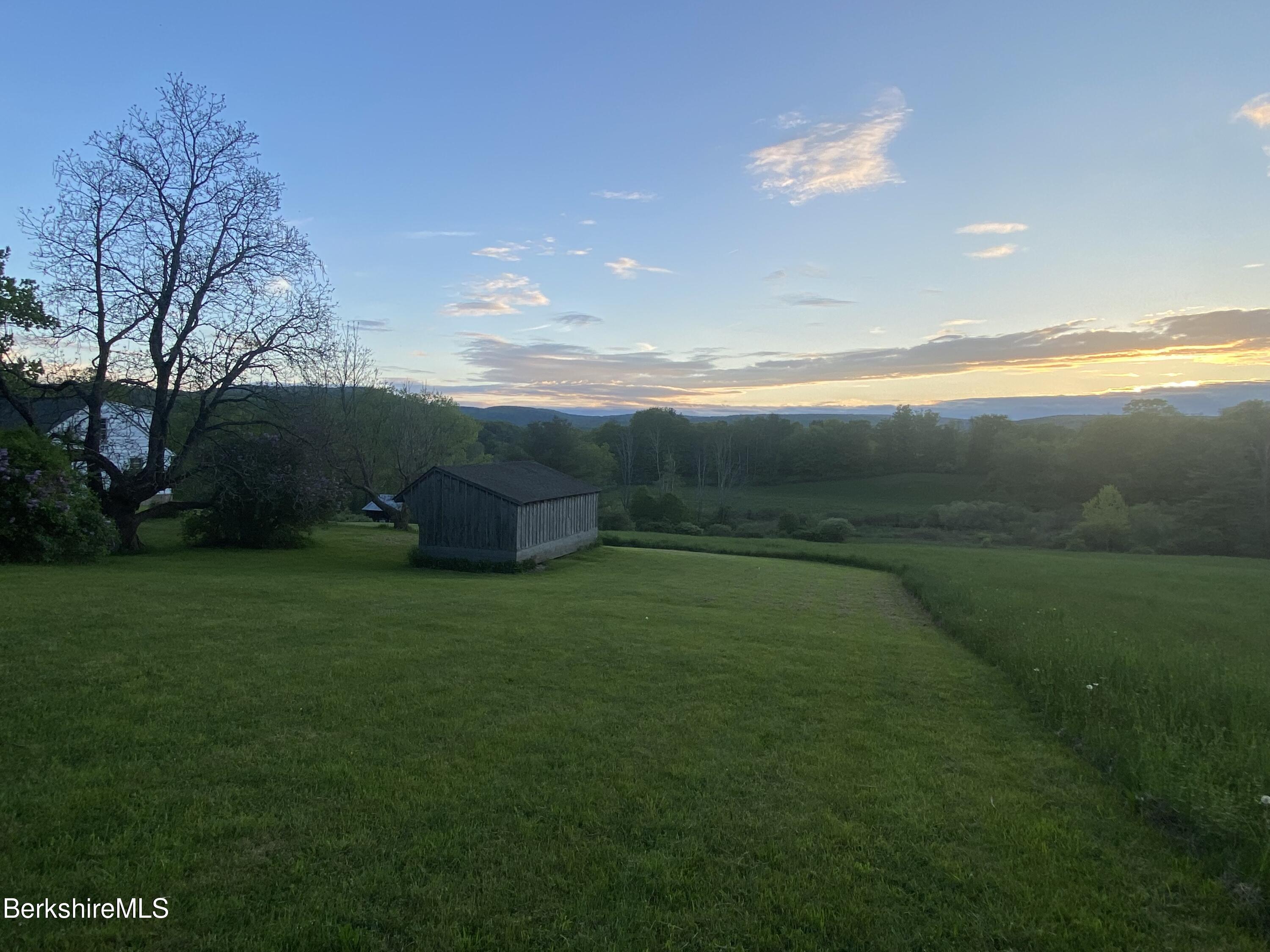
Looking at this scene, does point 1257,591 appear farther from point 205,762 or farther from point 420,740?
point 205,762

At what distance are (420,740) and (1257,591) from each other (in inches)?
971

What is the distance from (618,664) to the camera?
9.41 meters

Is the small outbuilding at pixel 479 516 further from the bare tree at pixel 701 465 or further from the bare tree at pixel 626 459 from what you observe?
the bare tree at pixel 626 459

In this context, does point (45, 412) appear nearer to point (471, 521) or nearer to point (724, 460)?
point (471, 521)

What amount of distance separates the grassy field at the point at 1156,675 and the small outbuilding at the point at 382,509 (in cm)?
3408

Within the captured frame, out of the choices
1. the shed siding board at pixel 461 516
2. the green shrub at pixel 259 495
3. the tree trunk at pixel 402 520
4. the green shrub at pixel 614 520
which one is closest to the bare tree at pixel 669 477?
the green shrub at pixel 614 520

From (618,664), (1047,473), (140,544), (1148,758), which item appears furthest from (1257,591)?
(1047,473)

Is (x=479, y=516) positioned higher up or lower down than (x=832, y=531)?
higher up

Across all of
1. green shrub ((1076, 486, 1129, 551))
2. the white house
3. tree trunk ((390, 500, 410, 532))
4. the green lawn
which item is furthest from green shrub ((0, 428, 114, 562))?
green shrub ((1076, 486, 1129, 551))

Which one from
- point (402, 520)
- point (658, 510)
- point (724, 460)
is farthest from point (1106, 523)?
point (402, 520)

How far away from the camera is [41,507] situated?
16188 mm

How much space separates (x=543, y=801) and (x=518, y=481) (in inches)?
802

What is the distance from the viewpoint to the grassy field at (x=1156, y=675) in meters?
5.32

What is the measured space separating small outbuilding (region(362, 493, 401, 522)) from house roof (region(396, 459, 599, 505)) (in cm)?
1851
